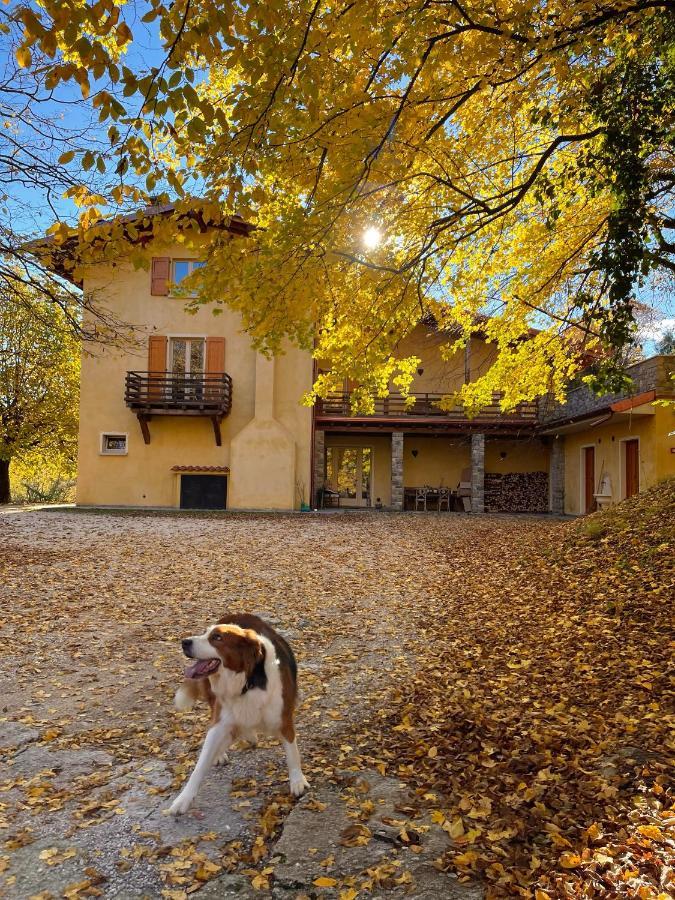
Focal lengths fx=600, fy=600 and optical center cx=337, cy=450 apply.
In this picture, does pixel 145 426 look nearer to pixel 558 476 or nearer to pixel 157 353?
pixel 157 353

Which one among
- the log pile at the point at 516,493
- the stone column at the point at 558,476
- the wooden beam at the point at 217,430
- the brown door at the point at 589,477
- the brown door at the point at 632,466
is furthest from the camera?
the log pile at the point at 516,493

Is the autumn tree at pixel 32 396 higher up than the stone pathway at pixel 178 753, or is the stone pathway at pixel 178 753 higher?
Answer: the autumn tree at pixel 32 396

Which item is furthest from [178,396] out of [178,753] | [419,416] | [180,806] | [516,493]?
[180,806]

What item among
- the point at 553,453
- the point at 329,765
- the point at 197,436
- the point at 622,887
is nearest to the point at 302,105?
the point at 329,765

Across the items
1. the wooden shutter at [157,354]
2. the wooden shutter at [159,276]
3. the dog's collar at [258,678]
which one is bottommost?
the dog's collar at [258,678]

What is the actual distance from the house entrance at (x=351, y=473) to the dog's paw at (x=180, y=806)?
1954 centimetres

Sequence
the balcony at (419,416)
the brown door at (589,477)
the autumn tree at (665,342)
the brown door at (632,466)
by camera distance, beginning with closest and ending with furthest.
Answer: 1. the brown door at (632,466)
2. the brown door at (589,477)
3. the balcony at (419,416)
4. the autumn tree at (665,342)

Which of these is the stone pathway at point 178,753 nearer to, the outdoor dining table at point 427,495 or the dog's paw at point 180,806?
the dog's paw at point 180,806

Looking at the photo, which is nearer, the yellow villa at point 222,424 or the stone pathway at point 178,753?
the stone pathway at point 178,753

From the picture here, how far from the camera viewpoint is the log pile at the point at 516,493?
2178 centimetres

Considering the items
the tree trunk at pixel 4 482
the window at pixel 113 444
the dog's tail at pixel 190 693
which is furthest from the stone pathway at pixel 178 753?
the tree trunk at pixel 4 482

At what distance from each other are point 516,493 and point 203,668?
20.6 meters

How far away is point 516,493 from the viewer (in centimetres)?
2188

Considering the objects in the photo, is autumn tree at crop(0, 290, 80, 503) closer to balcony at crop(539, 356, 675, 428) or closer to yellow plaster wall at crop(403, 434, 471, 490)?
yellow plaster wall at crop(403, 434, 471, 490)
